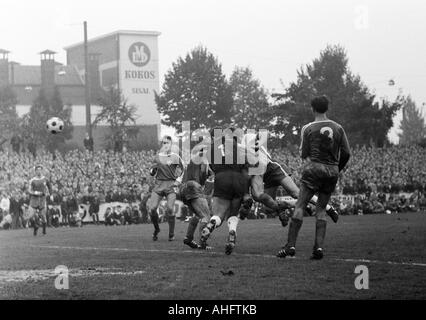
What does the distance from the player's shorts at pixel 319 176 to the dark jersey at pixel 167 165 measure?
22.9ft

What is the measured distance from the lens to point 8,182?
107ft

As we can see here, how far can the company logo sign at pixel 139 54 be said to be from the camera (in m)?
97.7

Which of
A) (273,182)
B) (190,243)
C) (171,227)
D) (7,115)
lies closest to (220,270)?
(190,243)

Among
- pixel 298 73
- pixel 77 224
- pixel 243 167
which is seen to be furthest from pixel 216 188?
pixel 298 73

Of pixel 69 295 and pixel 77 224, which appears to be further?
pixel 77 224

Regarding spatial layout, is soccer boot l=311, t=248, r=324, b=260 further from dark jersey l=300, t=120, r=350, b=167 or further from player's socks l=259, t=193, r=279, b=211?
player's socks l=259, t=193, r=279, b=211

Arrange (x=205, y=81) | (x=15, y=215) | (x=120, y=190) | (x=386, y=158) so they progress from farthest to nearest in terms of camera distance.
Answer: (x=205, y=81), (x=386, y=158), (x=120, y=190), (x=15, y=215)

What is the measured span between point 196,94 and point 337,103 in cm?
1539

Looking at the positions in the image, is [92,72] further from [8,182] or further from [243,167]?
[243,167]

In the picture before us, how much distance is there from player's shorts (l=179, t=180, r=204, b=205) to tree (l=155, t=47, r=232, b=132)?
5156 centimetres

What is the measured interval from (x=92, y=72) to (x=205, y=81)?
2704 cm

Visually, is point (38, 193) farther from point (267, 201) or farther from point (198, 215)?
point (267, 201)

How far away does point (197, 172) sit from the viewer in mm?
16234

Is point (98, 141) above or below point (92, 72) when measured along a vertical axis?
below
